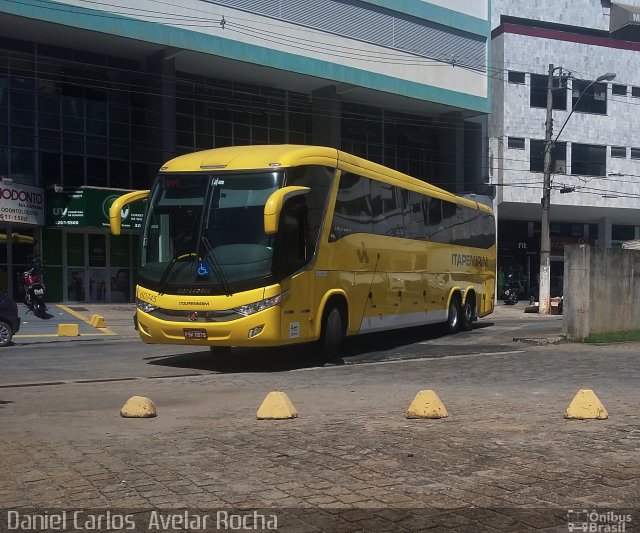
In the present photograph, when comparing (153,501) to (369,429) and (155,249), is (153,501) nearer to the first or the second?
(369,429)

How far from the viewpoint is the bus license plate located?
12.0m

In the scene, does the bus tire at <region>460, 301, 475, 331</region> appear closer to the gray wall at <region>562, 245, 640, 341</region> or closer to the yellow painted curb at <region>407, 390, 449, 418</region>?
the gray wall at <region>562, 245, 640, 341</region>

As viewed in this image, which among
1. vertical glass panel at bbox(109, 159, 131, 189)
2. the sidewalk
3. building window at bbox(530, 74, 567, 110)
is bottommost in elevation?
the sidewalk

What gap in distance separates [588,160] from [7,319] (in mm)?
36341

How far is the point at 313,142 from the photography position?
3603cm

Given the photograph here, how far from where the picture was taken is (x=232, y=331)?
11.9 m

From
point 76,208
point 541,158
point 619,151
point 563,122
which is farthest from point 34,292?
point 619,151

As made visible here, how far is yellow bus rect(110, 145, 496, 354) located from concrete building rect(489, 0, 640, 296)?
27661 millimetres

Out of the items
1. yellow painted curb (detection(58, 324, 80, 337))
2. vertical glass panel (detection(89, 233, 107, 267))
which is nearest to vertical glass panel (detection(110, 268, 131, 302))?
vertical glass panel (detection(89, 233, 107, 267))

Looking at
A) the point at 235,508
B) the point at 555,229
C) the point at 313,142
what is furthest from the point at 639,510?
the point at 555,229

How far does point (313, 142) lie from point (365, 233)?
71.1ft

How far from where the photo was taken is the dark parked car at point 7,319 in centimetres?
1695

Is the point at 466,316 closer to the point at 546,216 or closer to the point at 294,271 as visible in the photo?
the point at 294,271

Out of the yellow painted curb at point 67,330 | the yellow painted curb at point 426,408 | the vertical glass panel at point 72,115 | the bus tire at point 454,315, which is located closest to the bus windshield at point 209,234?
the yellow painted curb at point 426,408
